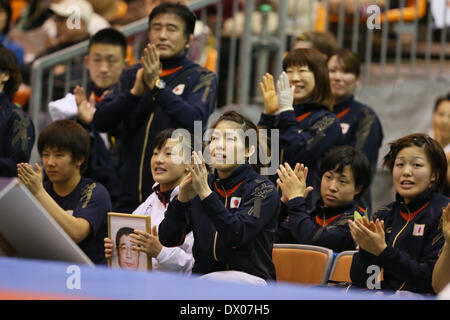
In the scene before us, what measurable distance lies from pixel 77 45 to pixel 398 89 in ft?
9.90

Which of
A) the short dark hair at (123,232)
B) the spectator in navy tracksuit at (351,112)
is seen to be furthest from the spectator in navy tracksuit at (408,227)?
the spectator in navy tracksuit at (351,112)

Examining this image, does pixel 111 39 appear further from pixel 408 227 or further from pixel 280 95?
pixel 408 227

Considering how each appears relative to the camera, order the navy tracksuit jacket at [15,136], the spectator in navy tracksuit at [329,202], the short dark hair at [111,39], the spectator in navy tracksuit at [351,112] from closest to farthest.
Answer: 1. the spectator in navy tracksuit at [329,202]
2. the navy tracksuit jacket at [15,136]
3. the spectator in navy tracksuit at [351,112]
4. the short dark hair at [111,39]

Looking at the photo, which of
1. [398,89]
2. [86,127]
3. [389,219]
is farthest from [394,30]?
[389,219]

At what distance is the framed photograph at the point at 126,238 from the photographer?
14.3 feet

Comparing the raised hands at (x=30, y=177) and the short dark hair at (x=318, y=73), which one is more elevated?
the short dark hair at (x=318, y=73)

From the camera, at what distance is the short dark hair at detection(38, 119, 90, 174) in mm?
5199

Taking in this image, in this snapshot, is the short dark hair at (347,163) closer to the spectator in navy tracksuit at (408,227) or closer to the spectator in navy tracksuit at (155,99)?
the spectator in navy tracksuit at (408,227)

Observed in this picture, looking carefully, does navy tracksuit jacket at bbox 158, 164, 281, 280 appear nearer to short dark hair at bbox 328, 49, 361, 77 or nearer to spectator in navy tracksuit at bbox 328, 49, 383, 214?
spectator in navy tracksuit at bbox 328, 49, 383, 214

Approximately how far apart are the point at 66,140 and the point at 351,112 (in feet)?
7.01

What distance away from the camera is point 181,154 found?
16.6 ft

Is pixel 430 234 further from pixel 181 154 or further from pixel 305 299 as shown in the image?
pixel 305 299

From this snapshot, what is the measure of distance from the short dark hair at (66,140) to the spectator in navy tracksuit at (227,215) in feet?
3.11

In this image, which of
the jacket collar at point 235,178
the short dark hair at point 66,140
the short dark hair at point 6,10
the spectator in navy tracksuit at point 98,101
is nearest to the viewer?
the jacket collar at point 235,178
